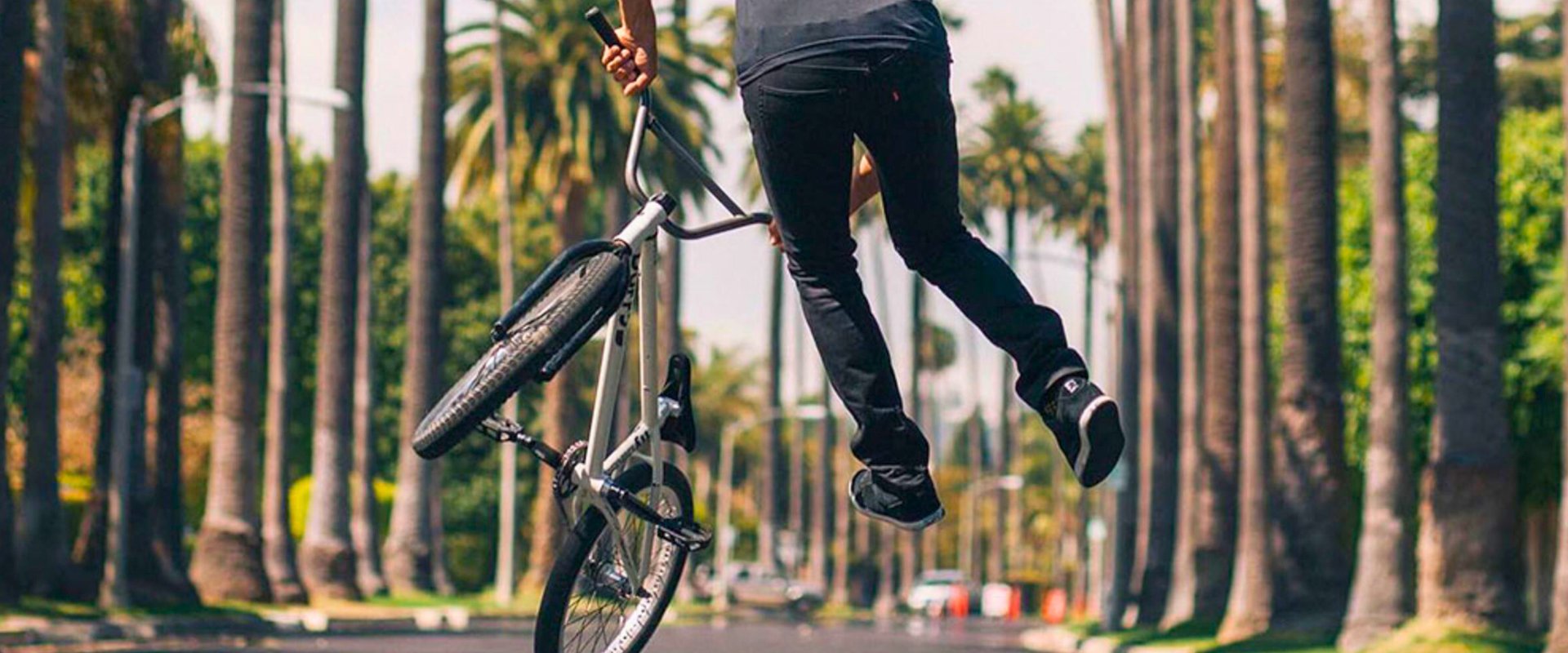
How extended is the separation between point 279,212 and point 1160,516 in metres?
15.5

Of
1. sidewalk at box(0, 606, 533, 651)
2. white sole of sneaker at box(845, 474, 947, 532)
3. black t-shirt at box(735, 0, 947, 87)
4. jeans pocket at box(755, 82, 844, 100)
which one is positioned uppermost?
black t-shirt at box(735, 0, 947, 87)

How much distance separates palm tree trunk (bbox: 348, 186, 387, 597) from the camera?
55.4 meters

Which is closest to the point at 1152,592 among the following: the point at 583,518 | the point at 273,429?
the point at 273,429

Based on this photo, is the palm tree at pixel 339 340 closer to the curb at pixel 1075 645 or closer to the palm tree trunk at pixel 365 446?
the palm tree trunk at pixel 365 446

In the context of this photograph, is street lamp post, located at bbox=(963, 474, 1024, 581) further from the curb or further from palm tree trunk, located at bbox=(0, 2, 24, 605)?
palm tree trunk, located at bbox=(0, 2, 24, 605)

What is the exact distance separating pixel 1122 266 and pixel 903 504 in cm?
5303

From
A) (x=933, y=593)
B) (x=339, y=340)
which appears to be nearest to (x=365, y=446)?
(x=339, y=340)

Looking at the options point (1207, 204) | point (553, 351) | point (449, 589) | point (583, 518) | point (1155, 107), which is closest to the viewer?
point (553, 351)

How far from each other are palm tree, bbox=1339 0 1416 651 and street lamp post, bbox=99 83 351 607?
1280cm

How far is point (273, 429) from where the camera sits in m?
46.4

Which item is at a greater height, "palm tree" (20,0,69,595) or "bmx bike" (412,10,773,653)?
"palm tree" (20,0,69,595)

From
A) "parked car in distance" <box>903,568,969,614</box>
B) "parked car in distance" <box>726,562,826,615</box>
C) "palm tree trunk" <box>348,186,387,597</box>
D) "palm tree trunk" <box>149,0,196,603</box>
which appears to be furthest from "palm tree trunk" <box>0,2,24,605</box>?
"parked car in distance" <box>903,568,969,614</box>

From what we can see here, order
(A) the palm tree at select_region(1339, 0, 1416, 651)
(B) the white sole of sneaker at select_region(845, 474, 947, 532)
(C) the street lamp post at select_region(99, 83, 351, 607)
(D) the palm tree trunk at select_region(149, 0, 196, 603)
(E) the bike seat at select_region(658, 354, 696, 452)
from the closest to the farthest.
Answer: (B) the white sole of sneaker at select_region(845, 474, 947, 532) < (E) the bike seat at select_region(658, 354, 696, 452) < (A) the palm tree at select_region(1339, 0, 1416, 651) < (C) the street lamp post at select_region(99, 83, 351, 607) < (D) the palm tree trunk at select_region(149, 0, 196, 603)

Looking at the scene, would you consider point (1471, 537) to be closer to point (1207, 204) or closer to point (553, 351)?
point (553, 351)
